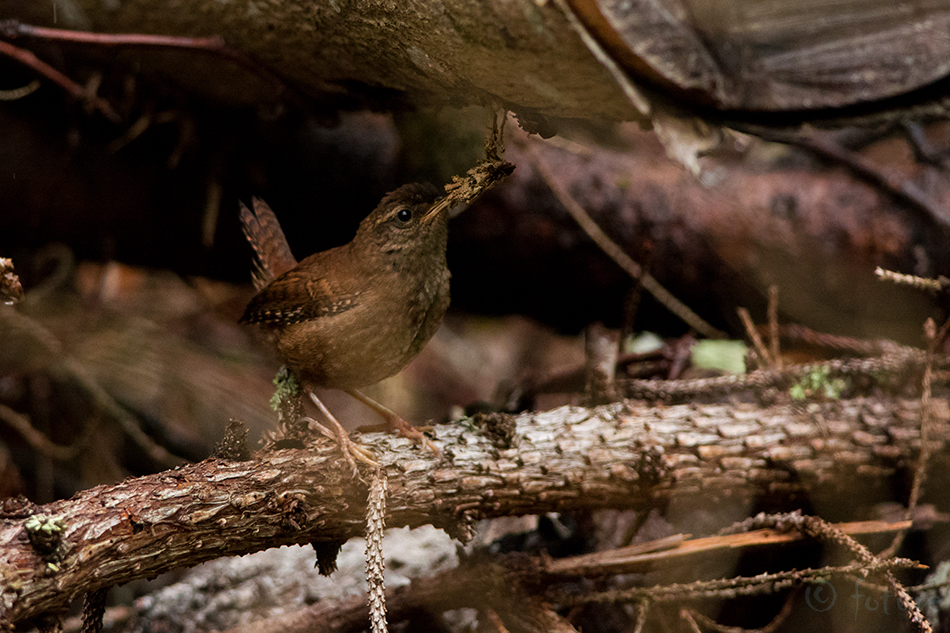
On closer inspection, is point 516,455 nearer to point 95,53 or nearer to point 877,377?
point 877,377

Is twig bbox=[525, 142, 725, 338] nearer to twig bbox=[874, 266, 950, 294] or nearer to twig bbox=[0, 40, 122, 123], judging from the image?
twig bbox=[874, 266, 950, 294]

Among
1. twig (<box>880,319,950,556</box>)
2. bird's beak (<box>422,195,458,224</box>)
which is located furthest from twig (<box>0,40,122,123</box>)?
twig (<box>880,319,950,556</box>)

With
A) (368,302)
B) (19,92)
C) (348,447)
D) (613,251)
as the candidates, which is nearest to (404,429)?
(348,447)

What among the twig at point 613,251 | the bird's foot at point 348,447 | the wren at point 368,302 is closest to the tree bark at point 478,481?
the bird's foot at point 348,447

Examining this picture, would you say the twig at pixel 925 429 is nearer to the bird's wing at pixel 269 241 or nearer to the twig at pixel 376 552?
the twig at pixel 376 552

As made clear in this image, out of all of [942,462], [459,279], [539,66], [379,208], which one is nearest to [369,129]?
[459,279]

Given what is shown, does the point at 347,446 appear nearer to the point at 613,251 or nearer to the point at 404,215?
the point at 404,215
